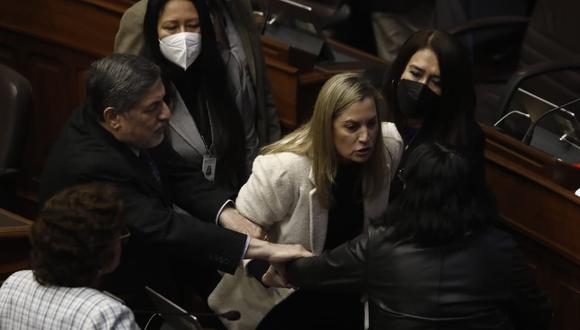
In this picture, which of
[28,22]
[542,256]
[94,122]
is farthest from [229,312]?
[28,22]

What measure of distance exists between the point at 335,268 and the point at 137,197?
43 centimetres

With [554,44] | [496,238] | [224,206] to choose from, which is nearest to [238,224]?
[224,206]

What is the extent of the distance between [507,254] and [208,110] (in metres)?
1.00

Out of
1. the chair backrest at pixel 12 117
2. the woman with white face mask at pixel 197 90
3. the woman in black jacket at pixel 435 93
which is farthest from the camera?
the chair backrest at pixel 12 117

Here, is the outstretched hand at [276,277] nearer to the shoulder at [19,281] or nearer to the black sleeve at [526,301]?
the black sleeve at [526,301]

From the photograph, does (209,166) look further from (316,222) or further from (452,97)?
(452,97)

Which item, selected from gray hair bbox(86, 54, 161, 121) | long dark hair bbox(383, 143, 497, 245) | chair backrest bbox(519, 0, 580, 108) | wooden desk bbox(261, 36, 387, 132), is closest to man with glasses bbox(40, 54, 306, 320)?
gray hair bbox(86, 54, 161, 121)

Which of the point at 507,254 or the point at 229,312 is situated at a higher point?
the point at 507,254

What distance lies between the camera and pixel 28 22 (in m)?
3.64

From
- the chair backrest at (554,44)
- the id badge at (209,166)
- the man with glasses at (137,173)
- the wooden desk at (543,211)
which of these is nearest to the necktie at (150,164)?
Result: the man with glasses at (137,173)

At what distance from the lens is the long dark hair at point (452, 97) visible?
277 cm

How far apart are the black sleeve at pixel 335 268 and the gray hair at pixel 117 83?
47cm

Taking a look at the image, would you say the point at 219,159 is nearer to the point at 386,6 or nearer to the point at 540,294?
the point at 540,294

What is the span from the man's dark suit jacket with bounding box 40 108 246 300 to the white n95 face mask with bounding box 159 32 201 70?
339mm
